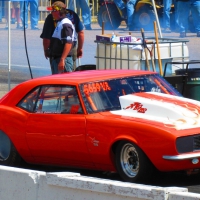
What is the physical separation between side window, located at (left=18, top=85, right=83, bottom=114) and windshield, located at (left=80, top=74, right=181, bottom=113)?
0.42 ft

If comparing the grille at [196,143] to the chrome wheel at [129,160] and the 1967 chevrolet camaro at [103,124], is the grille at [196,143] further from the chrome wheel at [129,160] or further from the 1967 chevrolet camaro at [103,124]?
the chrome wheel at [129,160]

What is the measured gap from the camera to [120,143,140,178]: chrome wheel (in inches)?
278

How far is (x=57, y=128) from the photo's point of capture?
762 cm

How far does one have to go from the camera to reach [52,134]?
765 centimetres

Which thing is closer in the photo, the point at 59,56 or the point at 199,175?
the point at 199,175

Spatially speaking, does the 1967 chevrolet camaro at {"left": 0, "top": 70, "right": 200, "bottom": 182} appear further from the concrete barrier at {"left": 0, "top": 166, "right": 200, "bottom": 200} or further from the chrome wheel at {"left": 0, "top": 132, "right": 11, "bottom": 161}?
the concrete barrier at {"left": 0, "top": 166, "right": 200, "bottom": 200}

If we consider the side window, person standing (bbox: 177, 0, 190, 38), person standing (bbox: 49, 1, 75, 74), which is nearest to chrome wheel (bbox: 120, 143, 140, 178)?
the side window

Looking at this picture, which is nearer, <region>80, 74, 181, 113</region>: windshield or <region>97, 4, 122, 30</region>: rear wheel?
<region>80, 74, 181, 113</region>: windshield

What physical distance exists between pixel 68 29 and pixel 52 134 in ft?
11.0

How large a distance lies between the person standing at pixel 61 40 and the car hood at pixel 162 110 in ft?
10.2

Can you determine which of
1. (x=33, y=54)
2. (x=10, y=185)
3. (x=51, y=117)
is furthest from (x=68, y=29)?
(x=33, y=54)

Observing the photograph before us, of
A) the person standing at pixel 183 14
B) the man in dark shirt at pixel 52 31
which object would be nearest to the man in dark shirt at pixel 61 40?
the man in dark shirt at pixel 52 31

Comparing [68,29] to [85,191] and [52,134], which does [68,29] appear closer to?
[52,134]

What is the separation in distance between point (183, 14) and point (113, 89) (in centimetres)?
1223
